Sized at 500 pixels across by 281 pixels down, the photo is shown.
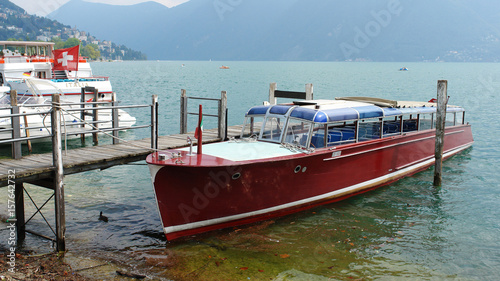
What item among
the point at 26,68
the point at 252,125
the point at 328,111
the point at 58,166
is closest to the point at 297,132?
the point at 328,111

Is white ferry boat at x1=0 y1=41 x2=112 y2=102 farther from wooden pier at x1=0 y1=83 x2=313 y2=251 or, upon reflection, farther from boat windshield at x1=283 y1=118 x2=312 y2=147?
boat windshield at x1=283 y1=118 x2=312 y2=147

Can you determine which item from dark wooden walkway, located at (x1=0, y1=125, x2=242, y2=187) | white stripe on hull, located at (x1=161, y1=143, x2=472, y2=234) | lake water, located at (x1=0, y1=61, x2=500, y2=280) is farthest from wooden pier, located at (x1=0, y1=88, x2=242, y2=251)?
white stripe on hull, located at (x1=161, y1=143, x2=472, y2=234)

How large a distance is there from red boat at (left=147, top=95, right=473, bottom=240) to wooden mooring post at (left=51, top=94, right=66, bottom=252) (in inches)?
79.8

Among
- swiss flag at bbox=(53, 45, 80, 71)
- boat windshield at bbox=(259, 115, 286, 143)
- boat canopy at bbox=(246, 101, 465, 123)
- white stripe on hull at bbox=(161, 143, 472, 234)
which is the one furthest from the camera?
swiss flag at bbox=(53, 45, 80, 71)

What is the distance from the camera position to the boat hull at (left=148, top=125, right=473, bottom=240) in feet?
36.8

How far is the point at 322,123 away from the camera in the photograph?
1345 cm

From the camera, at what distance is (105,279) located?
921 cm

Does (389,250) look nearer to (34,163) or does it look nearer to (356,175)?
(356,175)

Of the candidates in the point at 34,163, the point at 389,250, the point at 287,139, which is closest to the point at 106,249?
the point at 34,163

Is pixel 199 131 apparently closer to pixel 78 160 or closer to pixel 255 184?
pixel 255 184

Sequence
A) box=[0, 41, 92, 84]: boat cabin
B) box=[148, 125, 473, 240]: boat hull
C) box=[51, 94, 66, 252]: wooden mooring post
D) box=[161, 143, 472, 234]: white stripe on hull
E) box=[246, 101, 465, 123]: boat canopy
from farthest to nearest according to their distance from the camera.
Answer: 1. box=[0, 41, 92, 84]: boat cabin
2. box=[246, 101, 465, 123]: boat canopy
3. box=[161, 143, 472, 234]: white stripe on hull
4. box=[148, 125, 473, 240]: boat hull
5. box=[51, 94, 66, 252]: wooden mooring post

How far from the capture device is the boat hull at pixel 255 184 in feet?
36.8

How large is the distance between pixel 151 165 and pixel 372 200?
840cm

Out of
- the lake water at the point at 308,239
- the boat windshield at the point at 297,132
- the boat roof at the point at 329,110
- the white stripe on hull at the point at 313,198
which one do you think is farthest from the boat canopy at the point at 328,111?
the lake water at the point at 308,239
